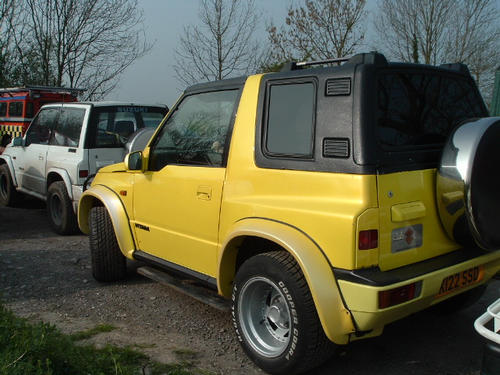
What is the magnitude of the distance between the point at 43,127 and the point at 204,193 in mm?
4955

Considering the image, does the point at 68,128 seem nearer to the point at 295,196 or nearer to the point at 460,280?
the point at 295,196

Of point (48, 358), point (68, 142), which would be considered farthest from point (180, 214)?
point (68, 142)

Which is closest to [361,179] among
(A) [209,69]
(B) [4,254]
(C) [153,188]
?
(C) [153,188]

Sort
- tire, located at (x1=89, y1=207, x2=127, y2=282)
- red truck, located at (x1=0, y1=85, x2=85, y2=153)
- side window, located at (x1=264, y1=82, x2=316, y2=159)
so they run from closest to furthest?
side window, located at (x1=264, y1=82, x2=316, y2=159), tire, located at (x1=89, y1=207, x2=127, y2=282), red truck, located at (x1=0, y1=85, x2=85, y2=153)

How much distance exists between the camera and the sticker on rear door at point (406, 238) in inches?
108

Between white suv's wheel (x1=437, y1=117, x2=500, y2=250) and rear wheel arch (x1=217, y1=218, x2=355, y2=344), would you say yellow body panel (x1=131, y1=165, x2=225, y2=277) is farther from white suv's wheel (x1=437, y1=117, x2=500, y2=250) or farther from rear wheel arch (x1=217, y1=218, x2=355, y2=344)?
white suv's wheel (x1=437, y1=117, x2=500, y2=250)

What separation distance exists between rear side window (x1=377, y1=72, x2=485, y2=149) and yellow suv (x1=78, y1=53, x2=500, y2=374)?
0.4 inches

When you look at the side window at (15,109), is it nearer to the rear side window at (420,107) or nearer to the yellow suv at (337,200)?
the yellow suv at (337,200)

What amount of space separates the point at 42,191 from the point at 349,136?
5.93m

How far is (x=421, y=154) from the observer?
297 cm

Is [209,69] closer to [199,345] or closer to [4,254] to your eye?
[4,254]

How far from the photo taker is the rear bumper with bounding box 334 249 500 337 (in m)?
2.56

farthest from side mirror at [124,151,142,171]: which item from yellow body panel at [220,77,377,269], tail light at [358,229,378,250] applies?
tail light at [358,229,378,250]

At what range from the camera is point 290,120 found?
310 centimetres
